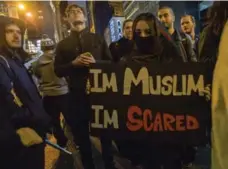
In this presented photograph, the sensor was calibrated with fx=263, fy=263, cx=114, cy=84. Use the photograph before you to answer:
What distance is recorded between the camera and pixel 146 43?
1966 millimetres

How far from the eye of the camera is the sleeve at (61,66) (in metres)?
2.38

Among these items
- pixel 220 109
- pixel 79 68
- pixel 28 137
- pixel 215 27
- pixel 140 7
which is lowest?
pixel 28 137

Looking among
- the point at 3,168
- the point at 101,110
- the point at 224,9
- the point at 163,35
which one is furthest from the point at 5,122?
the point at 224,9

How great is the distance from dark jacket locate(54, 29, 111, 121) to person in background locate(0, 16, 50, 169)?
1.56 ft

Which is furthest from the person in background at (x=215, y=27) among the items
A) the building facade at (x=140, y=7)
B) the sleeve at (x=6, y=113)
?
the building facade at (x=140, y=7)

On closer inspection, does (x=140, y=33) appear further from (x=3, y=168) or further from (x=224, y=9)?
(x=3, y=168)

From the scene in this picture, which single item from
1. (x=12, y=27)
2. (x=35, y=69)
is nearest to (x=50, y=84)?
(x=35, y=69)

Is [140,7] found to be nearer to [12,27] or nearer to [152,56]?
[152,56]

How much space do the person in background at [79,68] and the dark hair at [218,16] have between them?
3.72 feet

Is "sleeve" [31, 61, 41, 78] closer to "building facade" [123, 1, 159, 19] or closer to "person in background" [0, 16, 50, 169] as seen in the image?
"person in background" [0, 16, 50, 169]

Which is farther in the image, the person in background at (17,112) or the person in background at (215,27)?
the person in background at (17,112)

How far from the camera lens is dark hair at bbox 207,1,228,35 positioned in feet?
5.11

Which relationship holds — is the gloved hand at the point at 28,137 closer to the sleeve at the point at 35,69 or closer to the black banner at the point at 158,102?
the black banner at the point at 158,102

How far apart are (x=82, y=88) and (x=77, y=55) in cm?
31
